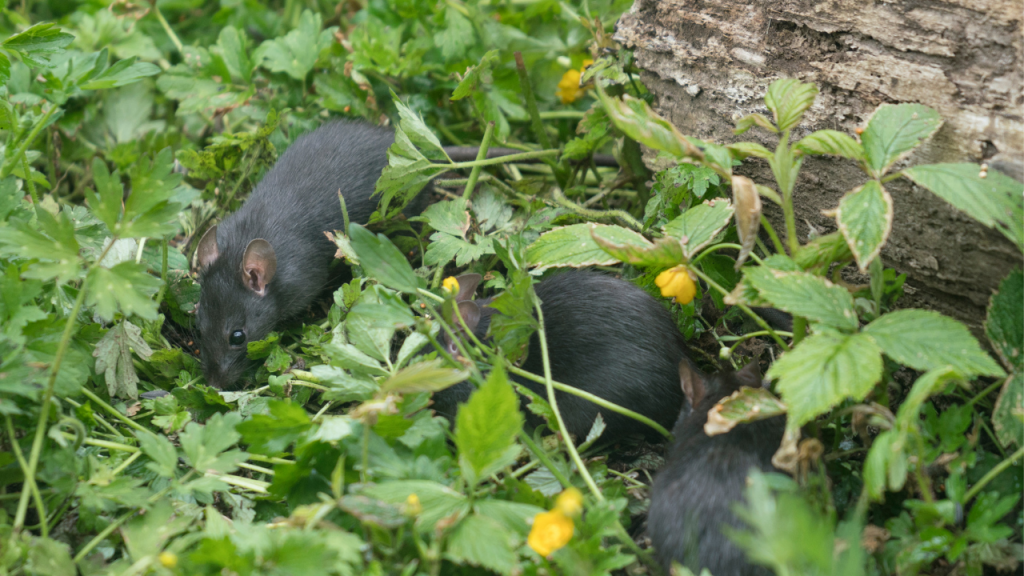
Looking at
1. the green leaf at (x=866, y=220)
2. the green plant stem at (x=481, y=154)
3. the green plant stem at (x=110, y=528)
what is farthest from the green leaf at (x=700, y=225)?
the green plant stem at (x=110, y=528)

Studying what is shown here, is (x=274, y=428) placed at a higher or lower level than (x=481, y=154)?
lower

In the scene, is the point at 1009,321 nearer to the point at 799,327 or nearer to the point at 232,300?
the point at 799,327

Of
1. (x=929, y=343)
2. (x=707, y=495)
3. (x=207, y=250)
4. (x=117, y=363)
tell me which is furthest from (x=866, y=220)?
(x=207, y=250)

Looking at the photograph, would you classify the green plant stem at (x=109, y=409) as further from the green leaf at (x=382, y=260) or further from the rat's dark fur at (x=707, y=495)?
the rat's dark fur at (x=707, y=495)

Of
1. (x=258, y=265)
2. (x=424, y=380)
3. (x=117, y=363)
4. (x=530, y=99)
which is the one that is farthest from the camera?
(x=530, y=99)

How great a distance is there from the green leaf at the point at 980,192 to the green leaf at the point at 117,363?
3.14m

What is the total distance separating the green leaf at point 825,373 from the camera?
6.87ft

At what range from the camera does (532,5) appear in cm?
499

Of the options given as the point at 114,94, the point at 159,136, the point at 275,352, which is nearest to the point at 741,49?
the point at 275,352

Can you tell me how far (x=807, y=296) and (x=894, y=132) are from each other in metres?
0.64

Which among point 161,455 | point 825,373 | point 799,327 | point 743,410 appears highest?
point 825,373

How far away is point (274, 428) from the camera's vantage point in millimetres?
2531

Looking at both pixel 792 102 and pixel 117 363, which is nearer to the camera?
pixel 792 102

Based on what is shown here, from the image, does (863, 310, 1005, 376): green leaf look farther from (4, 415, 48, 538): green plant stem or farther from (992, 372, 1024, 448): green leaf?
(4, 415, 48, 538): green plant stem
